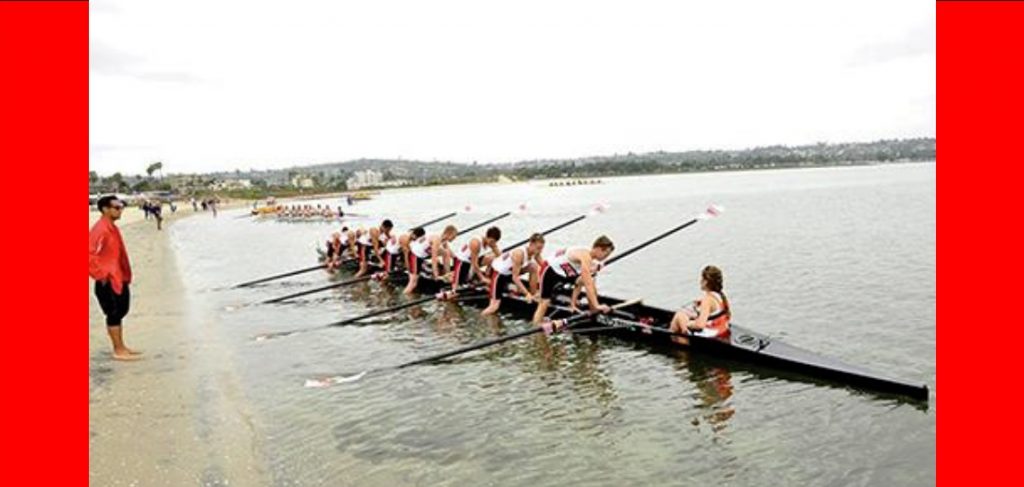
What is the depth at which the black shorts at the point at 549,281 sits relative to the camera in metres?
12.5

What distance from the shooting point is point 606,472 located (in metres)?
6.89

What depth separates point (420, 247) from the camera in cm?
1658

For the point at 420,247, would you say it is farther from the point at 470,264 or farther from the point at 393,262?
the point at 393,262

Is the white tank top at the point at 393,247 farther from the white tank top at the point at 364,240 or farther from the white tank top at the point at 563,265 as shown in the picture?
the white tank top at the point at 563,265

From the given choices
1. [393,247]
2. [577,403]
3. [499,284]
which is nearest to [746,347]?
[577,403]

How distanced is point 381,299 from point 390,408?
28.3 feet

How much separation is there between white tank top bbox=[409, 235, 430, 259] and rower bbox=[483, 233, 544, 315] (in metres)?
2.78

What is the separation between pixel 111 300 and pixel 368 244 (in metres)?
10.5

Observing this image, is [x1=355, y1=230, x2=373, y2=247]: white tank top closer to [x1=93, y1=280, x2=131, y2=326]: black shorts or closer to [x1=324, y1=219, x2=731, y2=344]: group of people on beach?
[x1=324, y1=219, x2=731, y2=344]: group of people on beach

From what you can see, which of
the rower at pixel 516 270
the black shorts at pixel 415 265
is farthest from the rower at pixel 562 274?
the black shorts at pixel 415 265

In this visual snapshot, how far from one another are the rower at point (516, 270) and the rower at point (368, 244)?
529 centimetres
